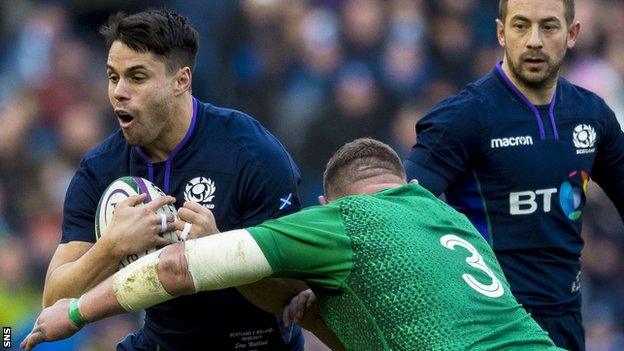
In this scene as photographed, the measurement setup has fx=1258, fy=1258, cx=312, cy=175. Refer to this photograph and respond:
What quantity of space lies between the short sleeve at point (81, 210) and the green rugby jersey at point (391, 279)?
1.50 m

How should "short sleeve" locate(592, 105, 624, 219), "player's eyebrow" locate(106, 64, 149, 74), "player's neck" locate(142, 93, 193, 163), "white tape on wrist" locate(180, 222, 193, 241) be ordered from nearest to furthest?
"white tape on wrist" locate(180, 222, 193, 241) → "player's eyebrow" locate(106, 64, 149, 74) → "player's neck" locate(142, 93, 193, 163) → "short sleeve" locate(592, 105, 624, 219)

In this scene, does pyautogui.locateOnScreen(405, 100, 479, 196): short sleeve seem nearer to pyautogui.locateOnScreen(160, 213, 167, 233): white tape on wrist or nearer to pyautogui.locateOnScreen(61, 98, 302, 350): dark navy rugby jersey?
pyautogui.locateOnScreen(61, 98, 302, 350): dark navy rugby jersey

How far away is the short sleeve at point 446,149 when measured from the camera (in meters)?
6.36

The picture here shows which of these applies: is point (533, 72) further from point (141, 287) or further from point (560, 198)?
point (141, 287)

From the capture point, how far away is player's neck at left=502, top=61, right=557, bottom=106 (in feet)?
21.6

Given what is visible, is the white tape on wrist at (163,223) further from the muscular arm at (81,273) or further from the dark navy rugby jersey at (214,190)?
the dark navy rugby jersey at (214,190)

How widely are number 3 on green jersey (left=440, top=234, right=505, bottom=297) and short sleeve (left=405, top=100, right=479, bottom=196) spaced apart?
1.63 m

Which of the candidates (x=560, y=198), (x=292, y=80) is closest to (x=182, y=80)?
(x=560, y=198)

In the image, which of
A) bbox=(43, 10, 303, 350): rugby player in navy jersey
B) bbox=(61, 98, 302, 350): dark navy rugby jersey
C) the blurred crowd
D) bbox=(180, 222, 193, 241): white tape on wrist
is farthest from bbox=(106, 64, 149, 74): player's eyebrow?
the blurred crowd

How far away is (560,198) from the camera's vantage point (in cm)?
646

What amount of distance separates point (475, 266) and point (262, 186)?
1322 mm

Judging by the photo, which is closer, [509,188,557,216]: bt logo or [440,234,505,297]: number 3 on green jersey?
[440,234,505,297]: number 3 on green jersey

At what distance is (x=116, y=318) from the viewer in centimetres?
974

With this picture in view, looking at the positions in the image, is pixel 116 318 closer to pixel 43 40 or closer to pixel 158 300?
→ pixel 43 40
